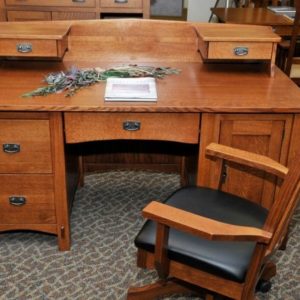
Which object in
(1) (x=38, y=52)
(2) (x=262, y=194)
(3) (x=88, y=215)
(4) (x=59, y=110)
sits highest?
(1) (x=38, y=52)

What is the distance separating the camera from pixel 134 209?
2324 mm

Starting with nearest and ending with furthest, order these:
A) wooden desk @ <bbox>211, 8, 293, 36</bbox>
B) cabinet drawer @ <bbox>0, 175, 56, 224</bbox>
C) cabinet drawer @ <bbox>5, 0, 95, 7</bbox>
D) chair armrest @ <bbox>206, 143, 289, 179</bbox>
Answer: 1. chair armrest @ <bbox>206, 143, 289, 179</bbox>
2. cabinet drawer @ <bbox>0, 175, 56, 224</bbox>
3. cabinet drawer @ <bbox>5, 0, 95, 7</bbox>
4. wooden desk @ <bbox>211, 8, 293, 36</bbox>

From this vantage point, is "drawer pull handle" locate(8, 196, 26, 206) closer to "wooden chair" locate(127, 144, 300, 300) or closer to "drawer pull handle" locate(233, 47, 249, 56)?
"wooden chair" locate(127, 144, 300, 300)

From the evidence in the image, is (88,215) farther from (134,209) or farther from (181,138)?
(181,138)

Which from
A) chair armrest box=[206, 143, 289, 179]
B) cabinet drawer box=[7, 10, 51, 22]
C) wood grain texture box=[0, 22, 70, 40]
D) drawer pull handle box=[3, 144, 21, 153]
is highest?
wood grain texture box=[0, 22, 70, 40]

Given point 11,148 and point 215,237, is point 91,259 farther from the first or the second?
Answer: point 215,237

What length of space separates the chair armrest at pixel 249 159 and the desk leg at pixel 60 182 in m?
0.58

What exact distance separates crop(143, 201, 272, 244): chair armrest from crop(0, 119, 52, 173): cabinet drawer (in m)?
0.68

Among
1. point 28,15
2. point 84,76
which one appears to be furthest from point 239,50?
point 28,15

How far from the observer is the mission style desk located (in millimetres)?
1706

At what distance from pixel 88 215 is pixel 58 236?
1.07ft

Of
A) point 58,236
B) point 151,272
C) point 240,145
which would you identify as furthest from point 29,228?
point 240,145

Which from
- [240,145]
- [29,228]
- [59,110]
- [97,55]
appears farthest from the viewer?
[97,55]

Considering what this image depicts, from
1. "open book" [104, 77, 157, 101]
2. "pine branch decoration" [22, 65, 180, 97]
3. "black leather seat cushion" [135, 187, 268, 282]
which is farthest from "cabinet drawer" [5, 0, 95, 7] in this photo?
"black leather seat cushion" [135, 187, 268, 282]
